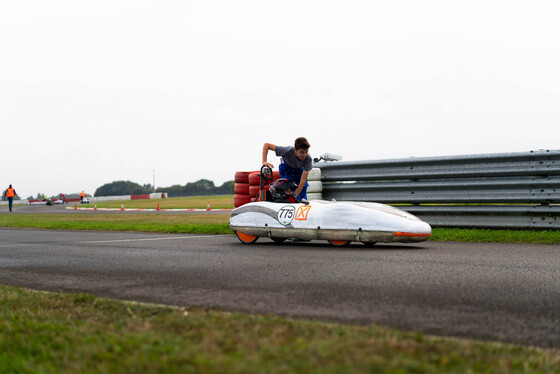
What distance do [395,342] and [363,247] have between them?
188 inches

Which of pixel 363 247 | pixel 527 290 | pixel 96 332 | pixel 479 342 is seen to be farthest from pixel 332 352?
pixel 363 247

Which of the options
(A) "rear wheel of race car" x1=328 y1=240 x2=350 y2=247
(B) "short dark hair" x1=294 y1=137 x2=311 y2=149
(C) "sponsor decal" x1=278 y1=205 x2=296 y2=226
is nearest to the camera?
(A) "rear wheel of race car" x1=328 y1=240 x2=350 y2=247

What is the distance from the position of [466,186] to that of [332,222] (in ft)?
8.86

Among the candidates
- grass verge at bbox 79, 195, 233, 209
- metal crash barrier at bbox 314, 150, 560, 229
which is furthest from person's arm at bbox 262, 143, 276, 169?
grass verge at bbox 79, 195, 233, 209

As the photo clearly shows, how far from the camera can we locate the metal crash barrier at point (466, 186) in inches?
322

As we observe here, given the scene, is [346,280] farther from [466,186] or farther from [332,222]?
[466,186]

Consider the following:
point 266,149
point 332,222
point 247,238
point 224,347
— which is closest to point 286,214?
point 332,222

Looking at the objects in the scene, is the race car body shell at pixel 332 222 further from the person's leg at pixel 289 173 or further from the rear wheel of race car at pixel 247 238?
the person's leg at pixel 289 173

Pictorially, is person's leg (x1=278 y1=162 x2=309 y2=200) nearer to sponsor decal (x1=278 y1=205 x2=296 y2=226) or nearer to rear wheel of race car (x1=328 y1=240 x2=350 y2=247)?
sponsor decal (x1=278 y1=205 x2=296 y2=226)

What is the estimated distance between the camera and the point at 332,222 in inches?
288

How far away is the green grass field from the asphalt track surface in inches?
14.7

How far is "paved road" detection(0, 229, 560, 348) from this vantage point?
10.5ft

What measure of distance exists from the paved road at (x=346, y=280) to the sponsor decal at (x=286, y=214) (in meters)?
0.36

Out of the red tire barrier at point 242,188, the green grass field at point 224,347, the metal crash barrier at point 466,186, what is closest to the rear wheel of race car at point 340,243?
the metal crash barrier at point 466,186
